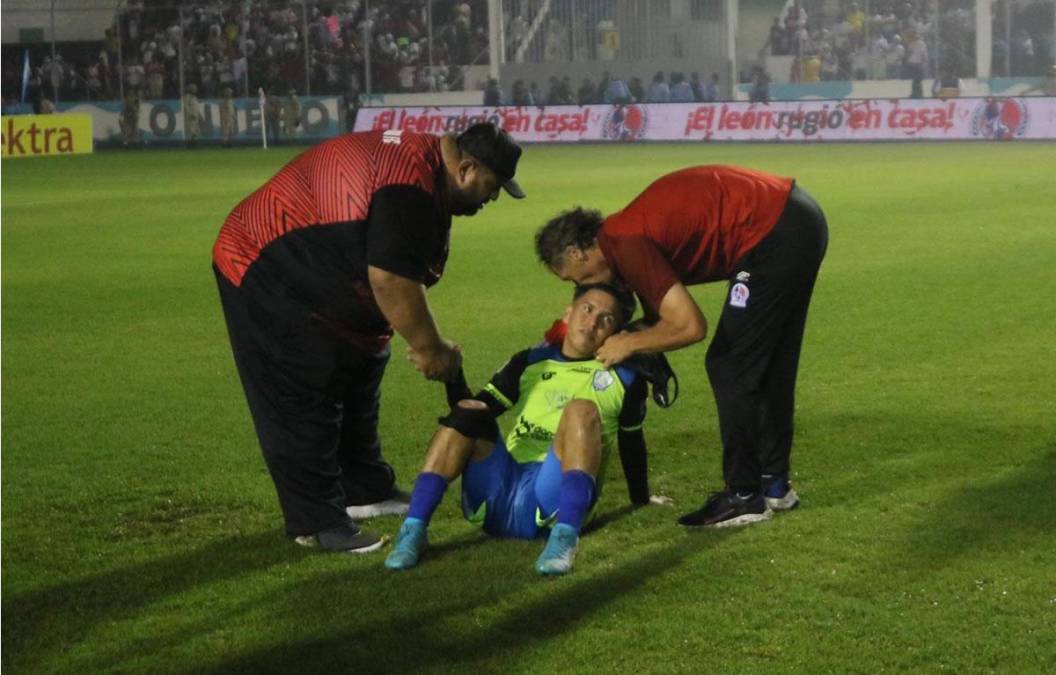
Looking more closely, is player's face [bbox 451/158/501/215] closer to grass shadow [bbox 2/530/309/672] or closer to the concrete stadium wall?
grass shadow [bbox 2/530/309/672]

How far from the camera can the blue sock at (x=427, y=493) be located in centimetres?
592

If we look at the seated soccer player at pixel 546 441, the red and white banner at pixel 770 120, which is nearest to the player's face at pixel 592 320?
the seated soccer player at pixel 546 441

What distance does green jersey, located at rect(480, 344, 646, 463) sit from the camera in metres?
6.20

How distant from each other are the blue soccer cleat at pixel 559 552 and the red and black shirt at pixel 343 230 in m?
1.03

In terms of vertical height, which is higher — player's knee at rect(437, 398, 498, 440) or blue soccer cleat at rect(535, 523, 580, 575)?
player's knee at rect(437, 398, 498, 440)

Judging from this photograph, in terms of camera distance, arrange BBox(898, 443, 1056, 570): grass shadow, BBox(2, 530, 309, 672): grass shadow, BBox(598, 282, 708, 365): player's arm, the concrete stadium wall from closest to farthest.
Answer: BBox(2, 530, 309, 672): grass shadow, BBox(598, 282, 708, 365): player's arm, BBox(898, 443, 1056, 570): grass shadow, the concrete stadium wall

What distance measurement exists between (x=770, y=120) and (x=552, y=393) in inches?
1190

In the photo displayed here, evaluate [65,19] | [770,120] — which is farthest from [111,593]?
[65,19]

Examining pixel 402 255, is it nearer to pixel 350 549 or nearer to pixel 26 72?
pixel 350 549

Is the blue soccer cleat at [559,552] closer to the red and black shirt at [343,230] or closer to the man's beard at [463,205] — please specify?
the red and black shirt at [343,230]

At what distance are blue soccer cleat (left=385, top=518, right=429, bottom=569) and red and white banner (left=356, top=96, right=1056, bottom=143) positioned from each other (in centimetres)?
2852

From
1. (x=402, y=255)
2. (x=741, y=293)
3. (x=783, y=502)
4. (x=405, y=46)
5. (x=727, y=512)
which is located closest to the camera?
(x=402, y=255)

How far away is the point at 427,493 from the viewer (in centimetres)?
592

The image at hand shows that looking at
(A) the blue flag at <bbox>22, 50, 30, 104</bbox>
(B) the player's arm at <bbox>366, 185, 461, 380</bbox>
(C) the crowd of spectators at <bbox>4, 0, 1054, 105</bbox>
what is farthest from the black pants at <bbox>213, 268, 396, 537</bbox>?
(A) the blue flag at <bbox>22, 50, 30, 104</bbox>
